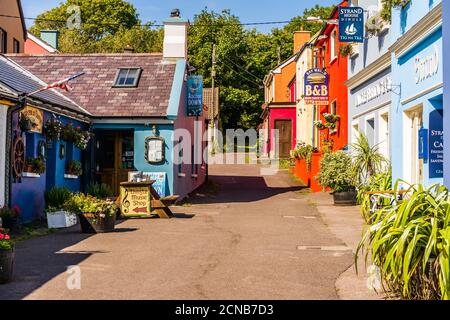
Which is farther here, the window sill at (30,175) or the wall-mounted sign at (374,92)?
the wall-mounted sign at (374,92)

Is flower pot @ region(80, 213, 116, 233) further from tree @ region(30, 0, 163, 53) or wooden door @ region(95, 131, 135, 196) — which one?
tree @ region(30, 0, 163, 53)

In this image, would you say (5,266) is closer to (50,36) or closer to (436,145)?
(436,145)

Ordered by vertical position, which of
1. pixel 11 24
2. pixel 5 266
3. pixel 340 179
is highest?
pixel 11 24

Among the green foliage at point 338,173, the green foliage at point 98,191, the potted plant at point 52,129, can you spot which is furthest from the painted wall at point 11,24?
the green foliage at point 338,173

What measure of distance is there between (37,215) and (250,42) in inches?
1805

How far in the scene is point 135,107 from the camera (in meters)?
19.8

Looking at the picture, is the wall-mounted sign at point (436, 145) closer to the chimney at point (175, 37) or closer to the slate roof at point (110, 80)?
the slate roof at point (110, 80)

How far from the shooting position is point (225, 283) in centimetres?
753

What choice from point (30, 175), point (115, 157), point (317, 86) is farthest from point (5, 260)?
point (317, 86)

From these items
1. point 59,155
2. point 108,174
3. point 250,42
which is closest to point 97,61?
point 108,174

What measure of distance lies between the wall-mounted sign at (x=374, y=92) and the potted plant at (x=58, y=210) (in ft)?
25.2

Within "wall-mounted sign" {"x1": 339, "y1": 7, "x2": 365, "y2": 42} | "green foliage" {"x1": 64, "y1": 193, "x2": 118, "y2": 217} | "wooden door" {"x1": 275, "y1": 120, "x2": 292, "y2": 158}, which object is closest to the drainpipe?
"green foliage" {"x1": 64, "y1": 193, "x2": 118, "y2": 217}

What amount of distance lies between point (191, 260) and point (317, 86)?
1532 centimetres

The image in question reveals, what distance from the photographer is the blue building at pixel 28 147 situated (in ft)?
42.5
